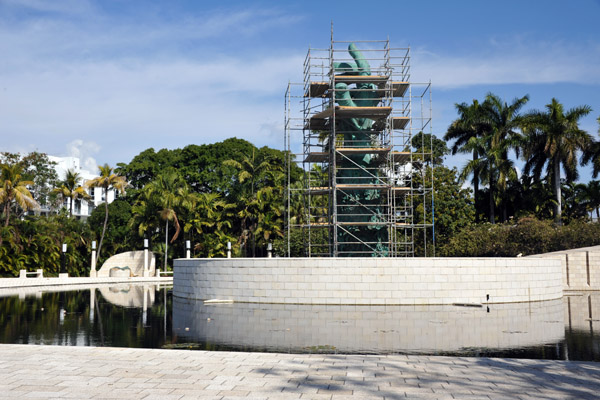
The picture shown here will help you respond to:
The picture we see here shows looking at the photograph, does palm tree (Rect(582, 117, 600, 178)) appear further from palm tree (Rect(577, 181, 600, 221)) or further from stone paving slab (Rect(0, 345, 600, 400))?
stone paving slab (Rect(0, 345, 600, 400))

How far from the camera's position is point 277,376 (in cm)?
841

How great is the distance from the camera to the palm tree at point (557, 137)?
123ft

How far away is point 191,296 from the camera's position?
23.0m

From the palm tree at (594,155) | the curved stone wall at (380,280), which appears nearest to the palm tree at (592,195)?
the palm tree at (594,155)

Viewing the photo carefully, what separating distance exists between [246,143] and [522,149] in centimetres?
2631

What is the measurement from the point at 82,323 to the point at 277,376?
9680mm

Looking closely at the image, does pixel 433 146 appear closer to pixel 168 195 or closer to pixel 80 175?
pixel 168 195

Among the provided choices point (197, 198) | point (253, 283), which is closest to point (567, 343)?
point (253, 283)

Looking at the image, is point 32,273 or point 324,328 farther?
point 32,273

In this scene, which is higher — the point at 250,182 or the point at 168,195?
the point at 250,182

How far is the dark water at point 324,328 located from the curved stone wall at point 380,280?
0.64 metres

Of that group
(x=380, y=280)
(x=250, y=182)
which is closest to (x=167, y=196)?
(x=250, y=182)

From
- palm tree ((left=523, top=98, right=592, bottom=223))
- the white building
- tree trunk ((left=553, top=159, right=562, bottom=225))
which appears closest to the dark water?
tree trunk ((left=553, top=159, right=562, bottom=225))

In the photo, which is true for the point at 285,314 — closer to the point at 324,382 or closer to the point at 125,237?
the point at 324,382
